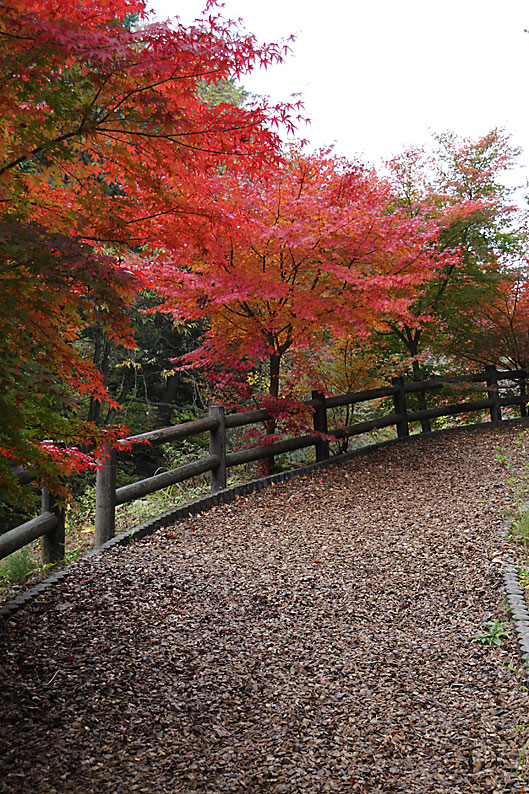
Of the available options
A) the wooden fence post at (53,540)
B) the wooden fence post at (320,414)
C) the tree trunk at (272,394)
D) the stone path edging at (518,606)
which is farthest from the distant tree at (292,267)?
the stone path edging at (518,606)

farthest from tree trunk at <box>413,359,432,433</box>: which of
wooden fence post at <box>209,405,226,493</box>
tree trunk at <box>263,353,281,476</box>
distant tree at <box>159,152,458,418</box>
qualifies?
wooden fence post at <box>209,405,226,493</box>

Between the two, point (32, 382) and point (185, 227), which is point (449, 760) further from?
point (185, 227)

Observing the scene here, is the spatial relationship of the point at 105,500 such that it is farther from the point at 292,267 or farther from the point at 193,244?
the point at 292,267

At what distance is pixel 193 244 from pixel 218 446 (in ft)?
9.74

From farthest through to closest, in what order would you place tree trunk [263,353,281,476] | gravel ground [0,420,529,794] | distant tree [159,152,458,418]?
tree trunk [263,353,281,476] < distant tree [159,152,458,418] < gravel ground [0,420,529,794]

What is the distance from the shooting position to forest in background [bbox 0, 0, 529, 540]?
224cm

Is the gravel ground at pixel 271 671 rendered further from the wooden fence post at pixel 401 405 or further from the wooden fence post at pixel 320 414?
the wooden fence post at pixel 401 405

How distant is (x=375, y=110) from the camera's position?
883 inches

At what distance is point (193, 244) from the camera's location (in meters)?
3.83

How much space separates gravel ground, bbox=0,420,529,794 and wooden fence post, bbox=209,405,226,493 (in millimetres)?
1287

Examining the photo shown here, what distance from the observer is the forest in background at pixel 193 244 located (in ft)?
7.36

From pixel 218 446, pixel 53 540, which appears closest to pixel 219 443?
pixel 218 446

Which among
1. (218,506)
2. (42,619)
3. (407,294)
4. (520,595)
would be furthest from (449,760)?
(407,294)

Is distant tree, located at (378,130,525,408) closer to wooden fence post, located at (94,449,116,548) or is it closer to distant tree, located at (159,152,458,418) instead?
distant tree, located at (159,152,458,418)
